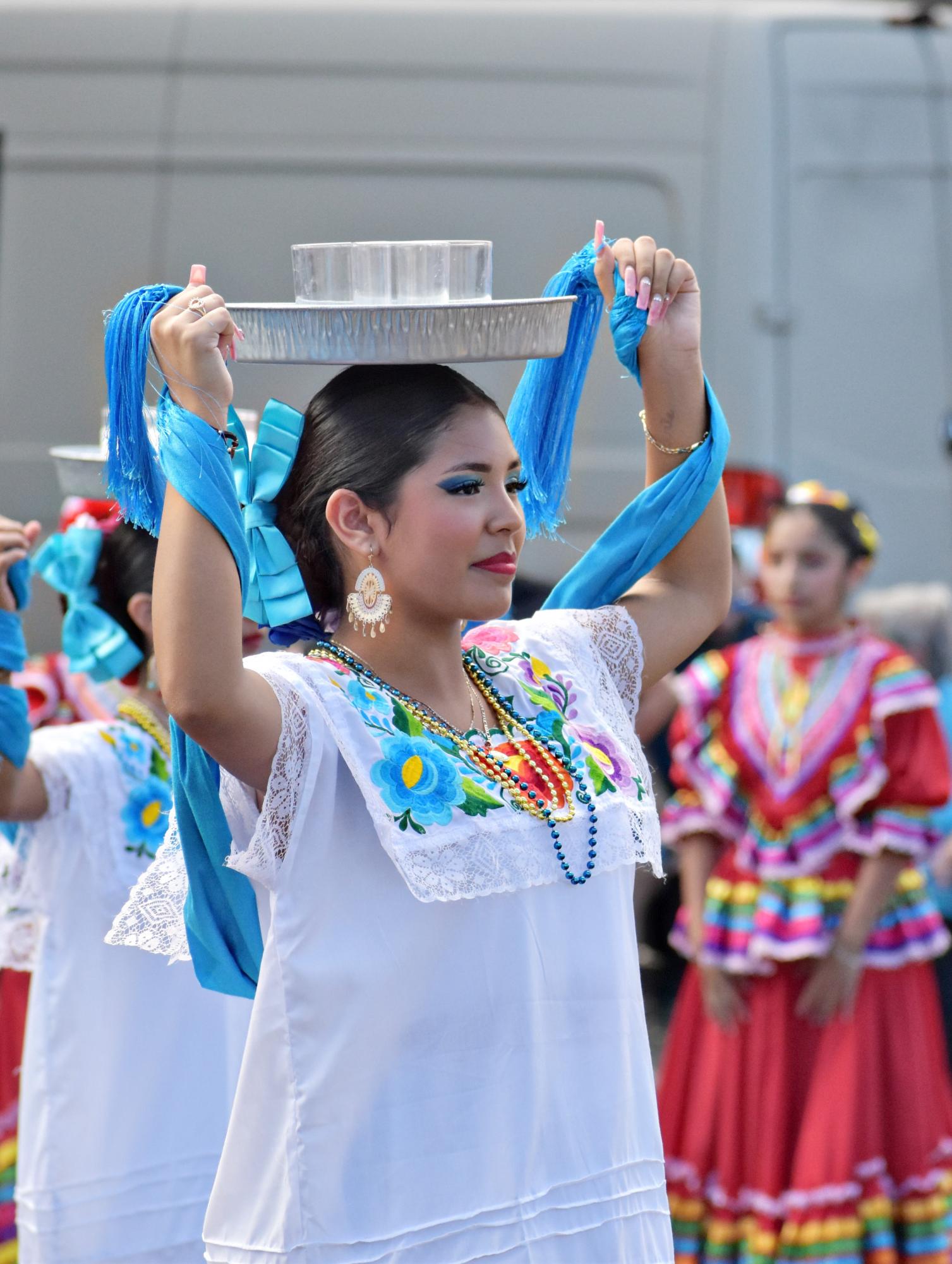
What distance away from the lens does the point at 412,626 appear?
2227 millimetres

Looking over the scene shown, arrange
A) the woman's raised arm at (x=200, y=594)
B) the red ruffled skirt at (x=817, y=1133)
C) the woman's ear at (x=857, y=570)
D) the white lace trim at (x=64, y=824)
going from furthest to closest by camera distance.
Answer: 1. the woman's ear at (x=857, y=570)
2. the red ruffled skirt at (x=817, y=1133)
3. the white lace trim at (x=64, y=824)
4. the woman's raised arm at (x=200, y=594)

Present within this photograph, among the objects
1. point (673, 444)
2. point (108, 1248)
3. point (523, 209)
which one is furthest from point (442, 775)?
point (523, 209)

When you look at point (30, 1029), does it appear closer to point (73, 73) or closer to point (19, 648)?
point (19, 648)

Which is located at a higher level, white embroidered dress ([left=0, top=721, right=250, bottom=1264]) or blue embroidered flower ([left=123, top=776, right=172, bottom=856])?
blue embroidered flower ([left=123, top=776, right=172, bottom=856])

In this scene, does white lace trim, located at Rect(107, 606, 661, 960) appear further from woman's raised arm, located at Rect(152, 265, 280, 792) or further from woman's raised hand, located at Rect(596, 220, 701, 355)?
woman's raised hand, located at Rect(596, 220, 701, 355)

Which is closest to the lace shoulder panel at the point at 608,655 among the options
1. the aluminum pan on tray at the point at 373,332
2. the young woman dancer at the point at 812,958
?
the aluminum pan on tray at the point at 373,332

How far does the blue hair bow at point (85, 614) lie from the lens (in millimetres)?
3113

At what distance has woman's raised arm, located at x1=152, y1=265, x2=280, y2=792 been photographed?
6.24 feet

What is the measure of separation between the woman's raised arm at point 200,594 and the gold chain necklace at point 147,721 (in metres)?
1.17

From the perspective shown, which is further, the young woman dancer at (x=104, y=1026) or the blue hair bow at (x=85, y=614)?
the blue hair bow at (x=85, y=614)

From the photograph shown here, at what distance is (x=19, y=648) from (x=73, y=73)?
13.3ft

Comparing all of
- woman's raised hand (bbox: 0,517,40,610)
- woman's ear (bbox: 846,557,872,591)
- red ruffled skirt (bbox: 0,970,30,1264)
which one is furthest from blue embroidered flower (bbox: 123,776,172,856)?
woman's ear (bbox: 846,557,872,591)

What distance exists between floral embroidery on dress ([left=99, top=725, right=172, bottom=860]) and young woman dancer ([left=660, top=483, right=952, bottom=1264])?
173cm

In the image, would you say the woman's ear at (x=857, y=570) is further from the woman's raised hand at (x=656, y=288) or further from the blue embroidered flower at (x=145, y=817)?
the woman's raised hand at (x=656, y=288)
